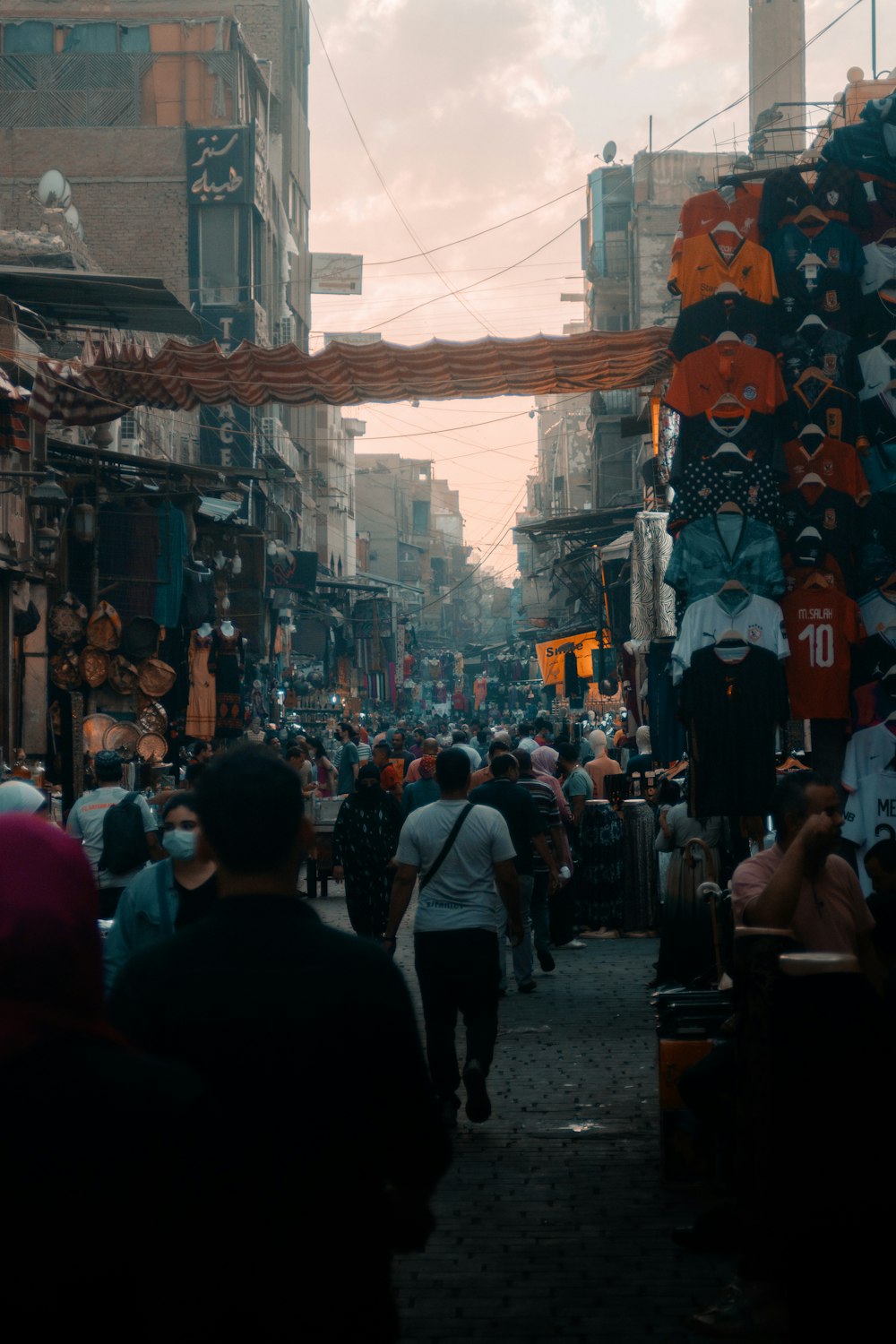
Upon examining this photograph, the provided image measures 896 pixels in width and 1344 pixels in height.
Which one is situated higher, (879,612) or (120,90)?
(120,90)

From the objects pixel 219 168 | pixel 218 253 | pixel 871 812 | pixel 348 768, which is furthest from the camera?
pixel 218 253

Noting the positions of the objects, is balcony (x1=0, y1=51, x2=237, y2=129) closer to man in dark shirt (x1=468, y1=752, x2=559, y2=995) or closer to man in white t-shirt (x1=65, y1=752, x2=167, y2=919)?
man in dark shirt (x1=468, y1=752, x2=559, y2=995)

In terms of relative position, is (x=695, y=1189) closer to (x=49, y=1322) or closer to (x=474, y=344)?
(x=49, y=1322)

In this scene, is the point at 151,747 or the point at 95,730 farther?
the point at 151,747

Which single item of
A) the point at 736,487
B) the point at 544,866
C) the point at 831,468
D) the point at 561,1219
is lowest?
the point at 561,1219

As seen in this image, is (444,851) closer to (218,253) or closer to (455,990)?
(455,990)

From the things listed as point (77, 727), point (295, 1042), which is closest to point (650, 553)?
point (77, 727)

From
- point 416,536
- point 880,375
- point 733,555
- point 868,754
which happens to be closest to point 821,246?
point 880,375

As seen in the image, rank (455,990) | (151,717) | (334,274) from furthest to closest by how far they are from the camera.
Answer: (334,274)
(151,717)
(455,990)

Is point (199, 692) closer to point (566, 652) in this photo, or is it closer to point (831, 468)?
point (831, 468)

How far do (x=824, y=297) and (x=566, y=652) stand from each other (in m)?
26.5

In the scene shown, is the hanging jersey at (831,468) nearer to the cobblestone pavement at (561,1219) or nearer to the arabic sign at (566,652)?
the cobblestone pavement at (561,1219)

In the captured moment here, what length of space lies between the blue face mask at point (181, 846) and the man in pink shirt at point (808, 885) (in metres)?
2.16

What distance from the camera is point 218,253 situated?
41.0 metres
